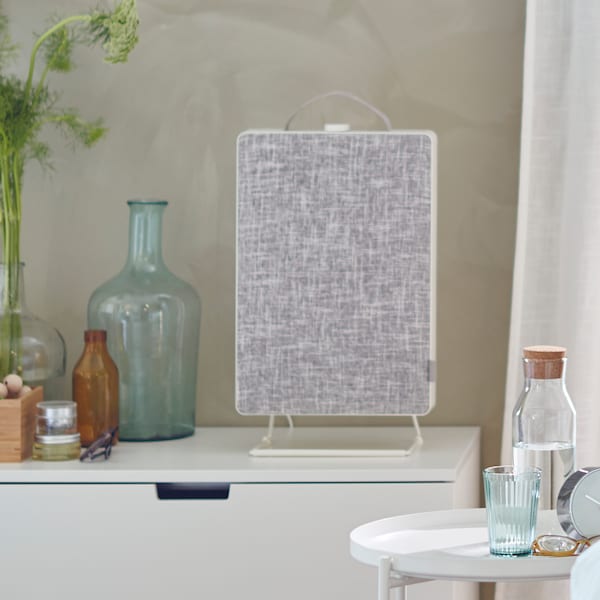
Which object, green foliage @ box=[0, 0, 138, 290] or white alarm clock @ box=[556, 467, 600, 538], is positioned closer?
white alarm clock @ box=[556, 467, 600, 538]

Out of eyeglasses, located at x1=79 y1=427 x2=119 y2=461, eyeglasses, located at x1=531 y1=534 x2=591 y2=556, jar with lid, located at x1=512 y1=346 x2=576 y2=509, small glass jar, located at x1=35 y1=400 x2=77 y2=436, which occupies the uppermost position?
jar with lid, located at x1=512 y1=346 x2=576 y2=509

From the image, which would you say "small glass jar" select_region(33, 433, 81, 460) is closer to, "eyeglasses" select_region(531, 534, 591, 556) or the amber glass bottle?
the amber glass bottle

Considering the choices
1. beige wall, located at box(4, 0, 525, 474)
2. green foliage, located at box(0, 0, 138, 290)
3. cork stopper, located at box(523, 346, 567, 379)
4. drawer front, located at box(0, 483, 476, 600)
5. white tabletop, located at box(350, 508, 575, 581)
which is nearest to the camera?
white tabletop, located at box(350, 508, 575, 581)

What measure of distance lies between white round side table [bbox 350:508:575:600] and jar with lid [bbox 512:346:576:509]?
83mm

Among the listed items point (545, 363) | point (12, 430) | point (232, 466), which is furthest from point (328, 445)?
point (545, 363)

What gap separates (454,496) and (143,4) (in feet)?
3.75

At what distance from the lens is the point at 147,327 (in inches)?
76.2

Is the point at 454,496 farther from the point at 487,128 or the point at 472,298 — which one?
the point at 487,128

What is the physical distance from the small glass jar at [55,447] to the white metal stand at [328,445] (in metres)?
0.29

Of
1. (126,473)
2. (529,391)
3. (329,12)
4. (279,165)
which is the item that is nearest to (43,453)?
(126,473)

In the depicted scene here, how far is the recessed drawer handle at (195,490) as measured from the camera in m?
1.70

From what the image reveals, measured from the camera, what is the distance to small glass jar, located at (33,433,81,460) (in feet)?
5.73

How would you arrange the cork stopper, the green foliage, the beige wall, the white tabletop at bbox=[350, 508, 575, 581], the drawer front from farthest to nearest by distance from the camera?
the beige wall, the green foliage, the drawer front, the cork stopper, the white tabletop at bbox=[350, 508, 575, 581]

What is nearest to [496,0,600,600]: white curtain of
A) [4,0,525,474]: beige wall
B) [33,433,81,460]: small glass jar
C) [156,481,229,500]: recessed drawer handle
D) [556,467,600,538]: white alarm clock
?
[4,0,525,474]: beige wall
